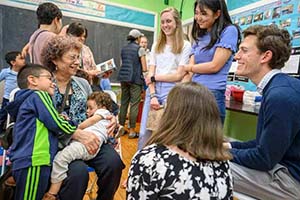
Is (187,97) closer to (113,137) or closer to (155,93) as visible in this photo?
(113,137)

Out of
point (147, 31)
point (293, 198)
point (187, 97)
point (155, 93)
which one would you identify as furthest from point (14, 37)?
point (293, 198)

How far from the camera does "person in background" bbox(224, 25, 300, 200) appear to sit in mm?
963

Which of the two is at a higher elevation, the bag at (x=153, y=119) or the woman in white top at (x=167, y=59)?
the woman in white top at (x=167, y=59)

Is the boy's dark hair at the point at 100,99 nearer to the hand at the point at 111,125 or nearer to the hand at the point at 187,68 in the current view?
the hand at the point at 111,125

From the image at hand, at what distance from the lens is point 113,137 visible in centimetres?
155

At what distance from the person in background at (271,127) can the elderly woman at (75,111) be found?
645 millimetres

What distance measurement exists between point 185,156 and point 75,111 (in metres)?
0.94

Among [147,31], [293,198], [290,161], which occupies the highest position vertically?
[147,31]

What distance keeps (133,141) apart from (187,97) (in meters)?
2.66

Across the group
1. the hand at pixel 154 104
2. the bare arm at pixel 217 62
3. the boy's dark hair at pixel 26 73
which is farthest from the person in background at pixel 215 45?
the boy's dark hair at pixel 26 73

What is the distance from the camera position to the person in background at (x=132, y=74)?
348cm

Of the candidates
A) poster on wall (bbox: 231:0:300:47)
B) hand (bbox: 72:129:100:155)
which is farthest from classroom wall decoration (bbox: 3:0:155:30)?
hand (bbox: 72:129:100:155)

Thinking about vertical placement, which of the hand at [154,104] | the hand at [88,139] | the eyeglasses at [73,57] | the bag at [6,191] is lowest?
the bag at [6,191]

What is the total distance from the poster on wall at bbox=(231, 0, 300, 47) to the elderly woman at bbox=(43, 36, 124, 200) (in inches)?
75.1
